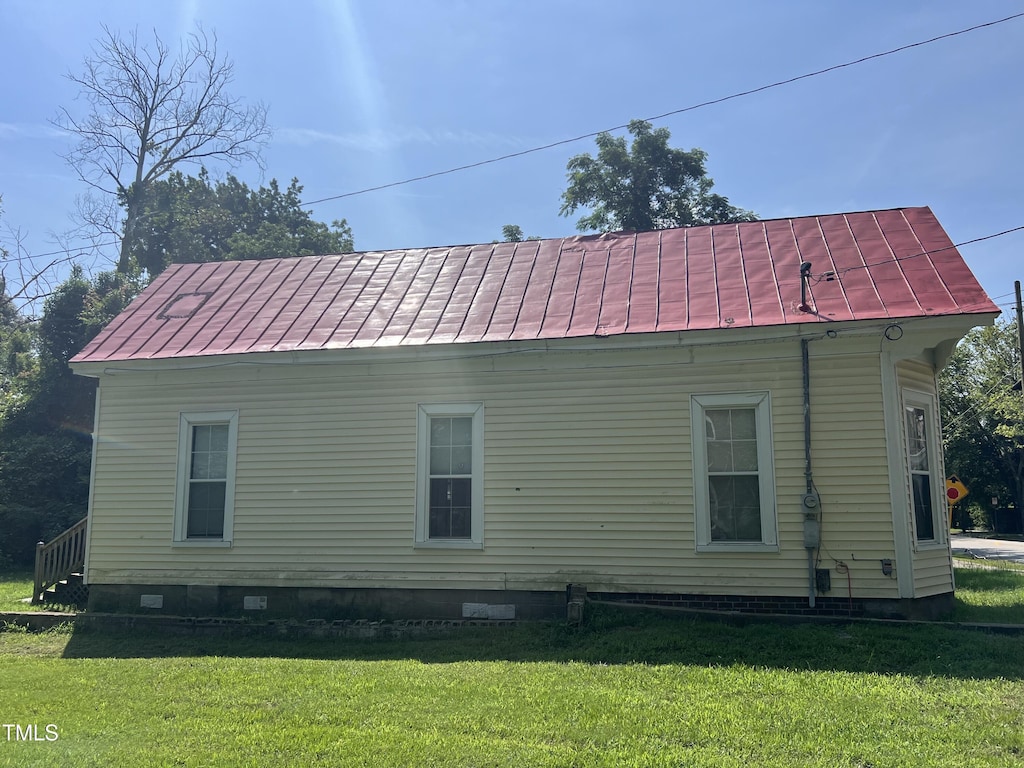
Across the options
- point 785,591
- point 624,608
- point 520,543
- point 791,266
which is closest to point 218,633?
point 520,543

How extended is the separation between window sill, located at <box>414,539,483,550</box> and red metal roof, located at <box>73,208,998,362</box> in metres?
2.65

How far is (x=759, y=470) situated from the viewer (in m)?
9.94

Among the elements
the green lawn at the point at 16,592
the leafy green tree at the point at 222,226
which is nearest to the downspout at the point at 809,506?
the green lawn at the point at 16,592

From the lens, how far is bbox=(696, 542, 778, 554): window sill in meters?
9.73

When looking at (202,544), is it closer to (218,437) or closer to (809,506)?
(218,437)

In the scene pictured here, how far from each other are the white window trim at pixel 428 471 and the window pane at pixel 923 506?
17.7 feet

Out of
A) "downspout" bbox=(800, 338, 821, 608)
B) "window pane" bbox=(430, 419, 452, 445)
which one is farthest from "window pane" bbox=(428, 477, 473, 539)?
"downspout" bbox=(800, 338, 821, 608)

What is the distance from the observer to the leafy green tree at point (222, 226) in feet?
115

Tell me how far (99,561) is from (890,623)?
10590 mm

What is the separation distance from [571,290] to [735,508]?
13.0ft

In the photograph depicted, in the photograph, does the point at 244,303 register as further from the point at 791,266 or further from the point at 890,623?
the point at 890,623

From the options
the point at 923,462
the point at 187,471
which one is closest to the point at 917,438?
the point at 923,462

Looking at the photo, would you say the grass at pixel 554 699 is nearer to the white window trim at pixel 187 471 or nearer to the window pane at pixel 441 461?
the white window trim at pixel 187 471

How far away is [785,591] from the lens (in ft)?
31.7
